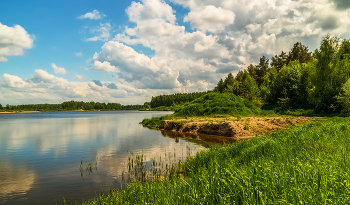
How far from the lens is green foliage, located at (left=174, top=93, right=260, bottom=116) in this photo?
4584 centimetres

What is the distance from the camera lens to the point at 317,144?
1002cm

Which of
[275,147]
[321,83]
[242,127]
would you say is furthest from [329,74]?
[275,147]

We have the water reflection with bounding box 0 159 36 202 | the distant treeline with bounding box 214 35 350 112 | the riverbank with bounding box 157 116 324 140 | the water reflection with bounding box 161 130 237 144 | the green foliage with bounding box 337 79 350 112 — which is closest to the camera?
the water reflection with bounding box 0 159 36 202

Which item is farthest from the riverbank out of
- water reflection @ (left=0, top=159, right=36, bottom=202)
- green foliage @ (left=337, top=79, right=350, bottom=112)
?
water reflection @ (left=0, top=159, right=36, bottom=202)

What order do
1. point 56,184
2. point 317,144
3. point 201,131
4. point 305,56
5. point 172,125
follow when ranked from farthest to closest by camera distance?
point 305,56, point 172,125, point 201,131, point 56,184, point 317,144

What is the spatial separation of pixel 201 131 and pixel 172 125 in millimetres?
7857

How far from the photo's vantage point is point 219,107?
46.6 metres

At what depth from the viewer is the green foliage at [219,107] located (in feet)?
150

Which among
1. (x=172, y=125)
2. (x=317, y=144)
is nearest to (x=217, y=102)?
(x=172, y=125)

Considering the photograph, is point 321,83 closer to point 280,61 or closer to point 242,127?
point 242,127

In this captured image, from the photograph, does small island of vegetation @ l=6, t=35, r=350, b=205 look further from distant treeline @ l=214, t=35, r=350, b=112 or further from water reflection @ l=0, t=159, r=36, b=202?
water reflection @ l=0, t=159, r=36, b=202

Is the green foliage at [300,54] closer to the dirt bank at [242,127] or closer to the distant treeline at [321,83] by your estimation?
the distant treeline at [321,83]

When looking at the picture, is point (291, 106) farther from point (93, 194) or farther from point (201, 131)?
point (93, 194)

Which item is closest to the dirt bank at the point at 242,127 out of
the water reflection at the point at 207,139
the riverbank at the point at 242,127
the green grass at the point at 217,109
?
the riverbank at the point at 242,127
